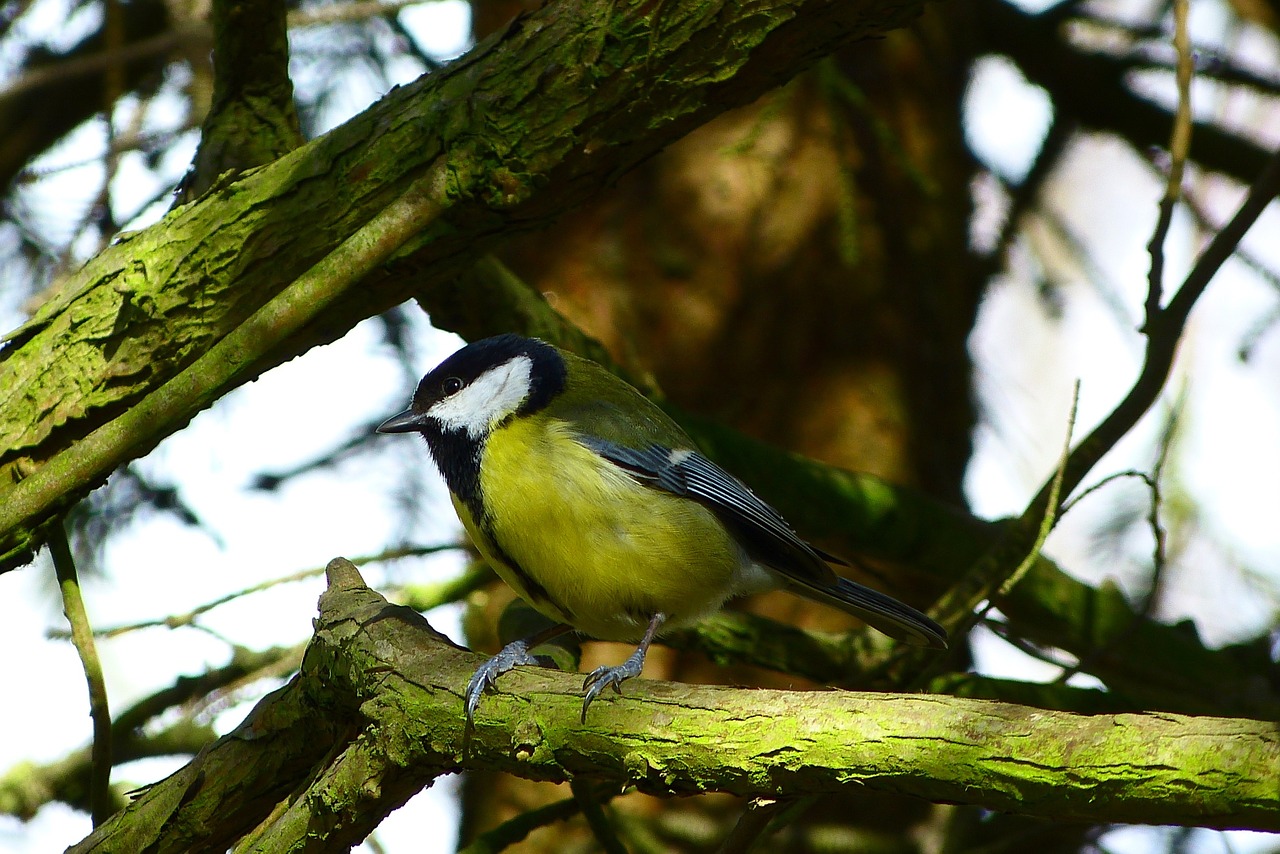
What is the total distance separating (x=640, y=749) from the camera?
1.69 m

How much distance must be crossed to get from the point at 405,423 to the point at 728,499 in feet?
2.69

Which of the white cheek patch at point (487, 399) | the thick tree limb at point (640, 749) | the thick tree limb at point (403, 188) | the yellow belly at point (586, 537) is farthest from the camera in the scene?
the white cheek patch at point (487, 399)

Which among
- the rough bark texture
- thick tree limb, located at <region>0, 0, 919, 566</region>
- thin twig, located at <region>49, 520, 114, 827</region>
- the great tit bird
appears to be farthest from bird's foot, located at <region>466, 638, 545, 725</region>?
the rough bark texture

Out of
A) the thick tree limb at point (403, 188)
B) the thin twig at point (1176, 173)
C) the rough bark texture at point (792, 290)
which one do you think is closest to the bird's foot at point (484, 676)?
the thick tree limb at point (403, 188)

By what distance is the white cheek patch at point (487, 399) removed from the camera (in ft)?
9.05

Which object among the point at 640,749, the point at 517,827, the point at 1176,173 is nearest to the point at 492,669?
the point at 640,749

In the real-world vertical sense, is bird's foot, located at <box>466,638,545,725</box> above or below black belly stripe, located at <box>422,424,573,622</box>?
below

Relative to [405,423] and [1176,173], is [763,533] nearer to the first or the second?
[405,423]

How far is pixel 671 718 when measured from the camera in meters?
1.69

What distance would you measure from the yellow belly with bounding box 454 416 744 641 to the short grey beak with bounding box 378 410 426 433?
30 centimetres

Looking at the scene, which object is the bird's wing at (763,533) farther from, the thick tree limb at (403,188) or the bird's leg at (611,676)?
the thick tree limb at (403,188)

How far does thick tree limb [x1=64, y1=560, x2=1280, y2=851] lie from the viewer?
1383 mm

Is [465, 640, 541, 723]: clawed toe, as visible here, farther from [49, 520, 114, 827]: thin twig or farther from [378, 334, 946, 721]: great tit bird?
[49, 520, 114, 827]: thin twig

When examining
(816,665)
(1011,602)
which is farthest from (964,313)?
(816,665)
